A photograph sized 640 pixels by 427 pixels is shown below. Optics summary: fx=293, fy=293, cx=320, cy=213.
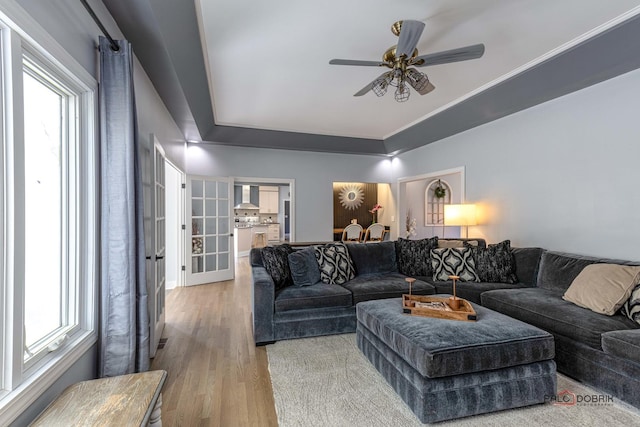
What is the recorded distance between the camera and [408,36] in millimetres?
2076

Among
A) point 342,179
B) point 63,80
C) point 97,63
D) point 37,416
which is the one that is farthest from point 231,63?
point 342,179

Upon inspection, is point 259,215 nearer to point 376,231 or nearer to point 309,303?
point 376,231

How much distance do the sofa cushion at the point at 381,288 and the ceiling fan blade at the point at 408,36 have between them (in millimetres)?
2206

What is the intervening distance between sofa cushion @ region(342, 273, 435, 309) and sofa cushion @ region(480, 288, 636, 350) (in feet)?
1.95

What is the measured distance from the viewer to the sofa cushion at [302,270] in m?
3.20

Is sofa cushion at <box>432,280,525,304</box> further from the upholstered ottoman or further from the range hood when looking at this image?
the range hood

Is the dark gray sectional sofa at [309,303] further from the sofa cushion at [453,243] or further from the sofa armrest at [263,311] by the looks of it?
the sofa cushion at [453,243]

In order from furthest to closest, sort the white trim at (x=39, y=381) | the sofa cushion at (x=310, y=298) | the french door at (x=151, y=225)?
the sofa cushion at (x=310, y=298) → the french door at (x=151, y=225) → the white trim at (x=39, y=381)

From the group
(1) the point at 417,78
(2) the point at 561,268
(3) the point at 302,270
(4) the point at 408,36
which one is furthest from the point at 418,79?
(2) the point at 561,268

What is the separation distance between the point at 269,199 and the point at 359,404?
32.5 ft

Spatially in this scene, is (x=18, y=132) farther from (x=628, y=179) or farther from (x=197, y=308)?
(x=628, y=179)

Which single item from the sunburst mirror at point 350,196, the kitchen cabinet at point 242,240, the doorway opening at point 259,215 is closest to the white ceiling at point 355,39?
the sunburst mirror at point 350,196

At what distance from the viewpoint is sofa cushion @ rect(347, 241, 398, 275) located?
3.71 m

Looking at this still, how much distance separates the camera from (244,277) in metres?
5.90
